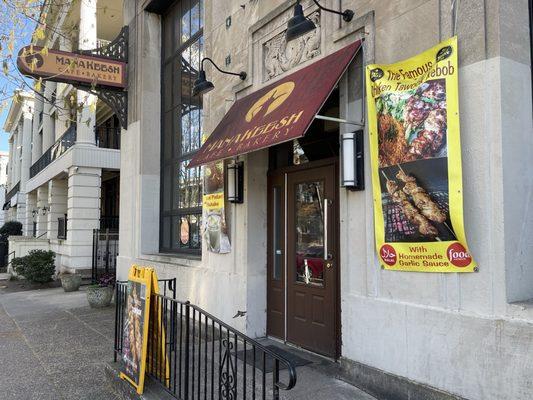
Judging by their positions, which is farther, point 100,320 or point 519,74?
point 100,320

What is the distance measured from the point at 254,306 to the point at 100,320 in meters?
Result: 3.89

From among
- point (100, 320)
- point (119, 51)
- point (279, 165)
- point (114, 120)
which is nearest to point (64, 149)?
point (114, 120)

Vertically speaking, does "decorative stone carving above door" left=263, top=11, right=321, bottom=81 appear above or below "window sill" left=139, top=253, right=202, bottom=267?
above

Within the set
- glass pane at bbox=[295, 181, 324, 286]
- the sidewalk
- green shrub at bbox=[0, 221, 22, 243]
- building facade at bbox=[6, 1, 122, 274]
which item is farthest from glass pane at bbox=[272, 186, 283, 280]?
green shrub at bbox=[0, 221, 22, 243]

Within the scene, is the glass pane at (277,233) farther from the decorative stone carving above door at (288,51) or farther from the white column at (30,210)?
the white column at (30,210)

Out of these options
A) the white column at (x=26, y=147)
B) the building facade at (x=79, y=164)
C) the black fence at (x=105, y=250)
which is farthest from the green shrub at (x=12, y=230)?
the black fence at (x=105, y=250)

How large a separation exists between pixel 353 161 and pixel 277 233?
217 centimetres

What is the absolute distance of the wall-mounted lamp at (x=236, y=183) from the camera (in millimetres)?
6637

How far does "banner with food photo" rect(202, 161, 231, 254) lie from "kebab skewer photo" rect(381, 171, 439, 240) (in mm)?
3162

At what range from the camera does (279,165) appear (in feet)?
21.9

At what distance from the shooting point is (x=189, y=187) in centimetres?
935

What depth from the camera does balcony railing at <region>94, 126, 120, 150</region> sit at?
771 inches

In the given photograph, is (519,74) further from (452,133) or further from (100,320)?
(100,320)

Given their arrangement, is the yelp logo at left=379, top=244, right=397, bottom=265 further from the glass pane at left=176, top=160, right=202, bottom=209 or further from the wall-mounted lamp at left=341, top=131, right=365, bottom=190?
the glass pane at left=176, top=160, right=202, bottom=209
